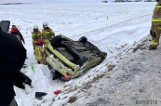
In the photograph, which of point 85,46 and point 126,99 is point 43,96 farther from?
point 85,46

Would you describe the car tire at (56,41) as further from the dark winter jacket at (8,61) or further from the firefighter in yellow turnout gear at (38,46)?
the dark winter jacket at (8,61)

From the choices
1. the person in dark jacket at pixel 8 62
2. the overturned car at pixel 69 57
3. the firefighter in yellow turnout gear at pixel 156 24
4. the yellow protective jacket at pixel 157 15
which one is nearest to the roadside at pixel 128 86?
the firefighter in yellow turnout gear at pixel 156 24

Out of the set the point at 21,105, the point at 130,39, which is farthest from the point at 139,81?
the point at 130,39

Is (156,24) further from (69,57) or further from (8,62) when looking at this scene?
(8,62)

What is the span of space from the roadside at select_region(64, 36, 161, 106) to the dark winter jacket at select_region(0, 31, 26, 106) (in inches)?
131

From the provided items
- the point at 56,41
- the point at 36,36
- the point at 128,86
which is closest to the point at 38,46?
the point at 36,36

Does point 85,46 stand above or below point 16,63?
below

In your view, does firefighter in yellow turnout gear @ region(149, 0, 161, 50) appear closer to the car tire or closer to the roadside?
the roadside

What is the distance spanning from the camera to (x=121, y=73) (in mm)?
7422

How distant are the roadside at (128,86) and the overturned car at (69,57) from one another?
2758mm

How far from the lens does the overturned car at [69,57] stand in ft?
35.6

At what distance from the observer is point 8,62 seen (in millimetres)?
2832

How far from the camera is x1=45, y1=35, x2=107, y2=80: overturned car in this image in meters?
10.9

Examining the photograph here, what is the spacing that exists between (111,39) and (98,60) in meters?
6.23
